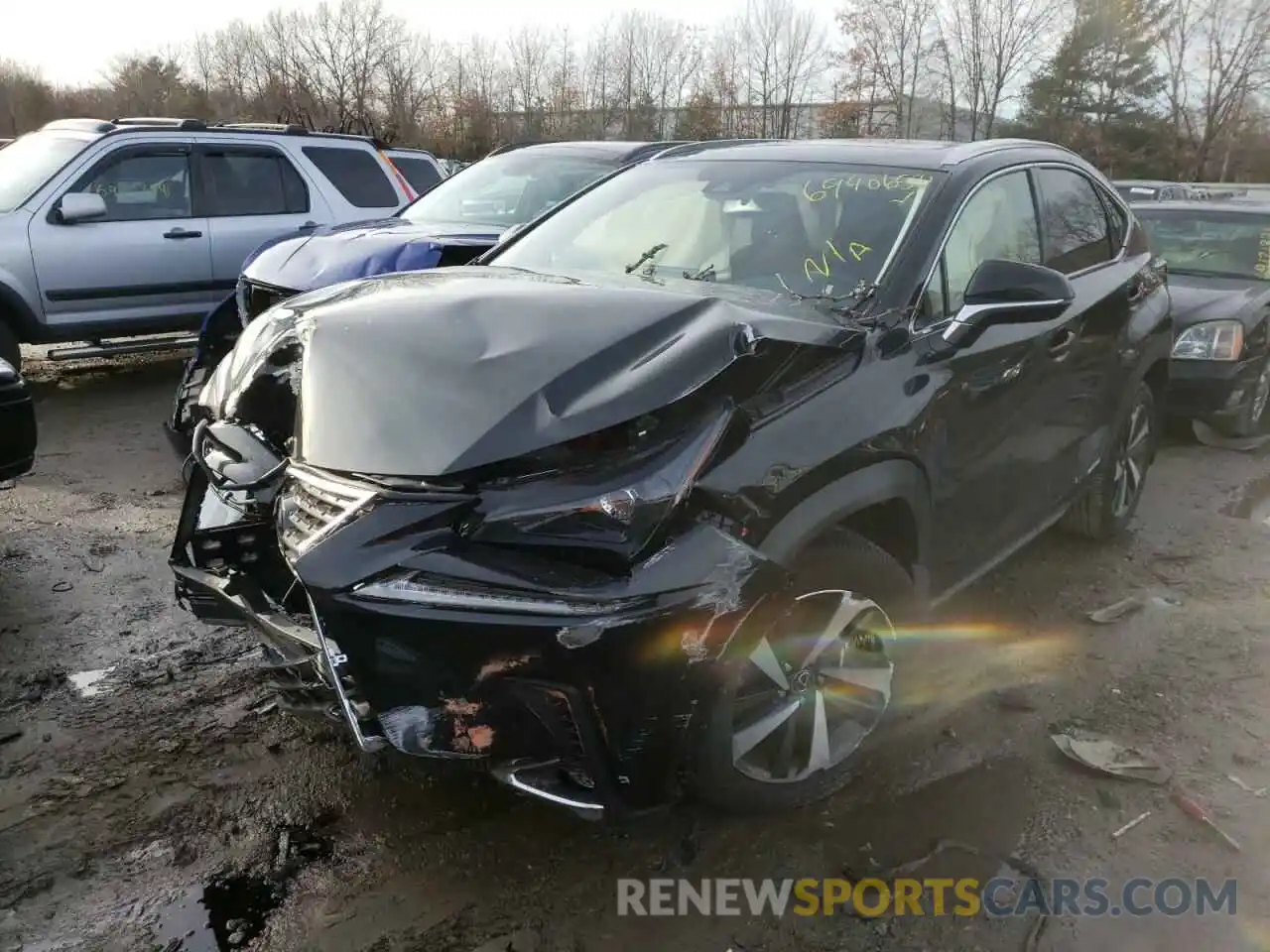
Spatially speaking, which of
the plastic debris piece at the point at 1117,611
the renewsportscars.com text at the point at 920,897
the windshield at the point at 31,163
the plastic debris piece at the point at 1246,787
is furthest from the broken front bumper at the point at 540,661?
the windshield at the point at 31,163

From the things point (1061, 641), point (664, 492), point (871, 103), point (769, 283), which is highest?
point (871, 103)

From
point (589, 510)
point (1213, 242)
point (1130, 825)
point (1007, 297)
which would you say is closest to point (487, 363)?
point (589, 510)

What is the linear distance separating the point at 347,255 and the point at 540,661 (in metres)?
3.64

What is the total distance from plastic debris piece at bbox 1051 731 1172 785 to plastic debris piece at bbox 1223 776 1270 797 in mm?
190

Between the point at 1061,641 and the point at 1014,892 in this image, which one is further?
the point at 1061,641

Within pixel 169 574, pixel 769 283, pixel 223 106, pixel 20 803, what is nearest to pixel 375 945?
pixel 20 803

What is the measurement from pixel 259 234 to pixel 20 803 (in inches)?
242

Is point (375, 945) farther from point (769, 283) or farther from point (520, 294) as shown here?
point (769, 283)

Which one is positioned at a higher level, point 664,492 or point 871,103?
point 871,103

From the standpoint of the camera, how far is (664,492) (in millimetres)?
2150

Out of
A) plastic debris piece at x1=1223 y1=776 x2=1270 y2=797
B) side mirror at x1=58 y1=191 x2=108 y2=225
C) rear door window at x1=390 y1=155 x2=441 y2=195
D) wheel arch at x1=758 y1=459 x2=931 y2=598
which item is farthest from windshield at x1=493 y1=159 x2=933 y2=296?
rear door window at x1=390 y1=155 x2=441 y2=195

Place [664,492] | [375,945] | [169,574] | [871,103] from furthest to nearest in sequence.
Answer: [871,103] < [169,574] < [375,945] < [664,492]

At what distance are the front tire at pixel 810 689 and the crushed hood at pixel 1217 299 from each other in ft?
16.5

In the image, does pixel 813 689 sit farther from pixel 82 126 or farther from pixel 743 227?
pixel 82 126
